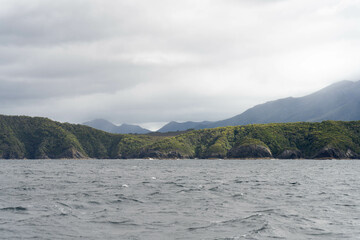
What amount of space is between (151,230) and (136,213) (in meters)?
7.53

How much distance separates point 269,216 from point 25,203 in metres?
27.7

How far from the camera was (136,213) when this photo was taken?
34219mm

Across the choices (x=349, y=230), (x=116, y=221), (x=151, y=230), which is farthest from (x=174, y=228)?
(x=349, y=230)

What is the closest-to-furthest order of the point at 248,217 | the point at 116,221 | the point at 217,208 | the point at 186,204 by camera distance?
the point at 116,221
the point at 248,217
the point at 217,208
the point at 186,204

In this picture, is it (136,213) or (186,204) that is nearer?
(136,213)

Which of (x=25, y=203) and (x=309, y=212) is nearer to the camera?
(x=309, y=212)

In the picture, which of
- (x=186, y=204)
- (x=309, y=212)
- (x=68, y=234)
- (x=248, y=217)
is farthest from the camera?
(x=186, y=204)

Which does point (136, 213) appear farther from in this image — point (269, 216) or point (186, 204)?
point (269, 216)

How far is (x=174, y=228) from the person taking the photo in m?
27.8

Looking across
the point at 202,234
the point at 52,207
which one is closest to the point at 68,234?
the point at 202,234

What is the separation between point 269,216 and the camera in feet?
107

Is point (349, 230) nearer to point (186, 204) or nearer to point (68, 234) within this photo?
point (186, 204)

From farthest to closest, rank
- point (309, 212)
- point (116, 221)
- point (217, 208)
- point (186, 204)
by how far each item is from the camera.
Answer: point (186, 204) < point (217, 208) < point (309, 212) < point (116, 221)

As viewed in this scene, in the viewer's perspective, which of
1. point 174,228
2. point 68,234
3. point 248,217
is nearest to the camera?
point 68,234
